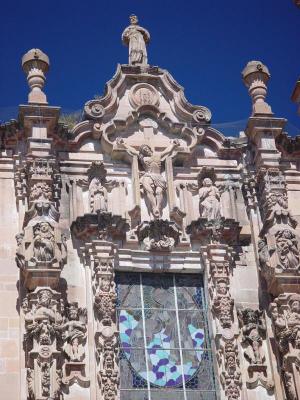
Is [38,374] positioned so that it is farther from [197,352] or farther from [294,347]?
[294,347]

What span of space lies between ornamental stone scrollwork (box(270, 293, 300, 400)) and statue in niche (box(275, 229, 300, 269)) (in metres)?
0.53

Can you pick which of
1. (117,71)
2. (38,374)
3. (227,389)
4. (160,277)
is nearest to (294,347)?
(227,389)

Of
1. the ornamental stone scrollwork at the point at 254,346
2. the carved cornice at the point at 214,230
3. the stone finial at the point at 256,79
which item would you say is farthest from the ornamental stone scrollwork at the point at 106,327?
the stone finial at the point at 256,79

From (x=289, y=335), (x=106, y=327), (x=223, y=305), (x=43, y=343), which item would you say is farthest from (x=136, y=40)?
(x=43, y=343)

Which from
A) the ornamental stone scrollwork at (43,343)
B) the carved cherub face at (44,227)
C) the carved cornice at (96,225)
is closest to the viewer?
the ornamental stone scrollwork at (43,343)

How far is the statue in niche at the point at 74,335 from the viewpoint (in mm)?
15836

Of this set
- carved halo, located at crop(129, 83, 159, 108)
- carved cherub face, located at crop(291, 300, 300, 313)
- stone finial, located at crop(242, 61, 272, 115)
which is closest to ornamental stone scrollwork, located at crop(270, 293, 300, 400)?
carved cherub face, located at crop(291, 300, 300, 313)

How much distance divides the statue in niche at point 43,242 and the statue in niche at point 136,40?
15.3 feet

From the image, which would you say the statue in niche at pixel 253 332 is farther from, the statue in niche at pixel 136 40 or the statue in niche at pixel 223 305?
the statue in niche at pixel 136 40

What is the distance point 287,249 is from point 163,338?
8.16ft

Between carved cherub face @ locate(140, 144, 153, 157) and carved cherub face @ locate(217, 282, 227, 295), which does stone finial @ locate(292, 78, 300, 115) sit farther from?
carved cherub face @ locate(217, 282, 227, 295)

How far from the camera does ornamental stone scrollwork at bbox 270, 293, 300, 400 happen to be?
52.1 ft

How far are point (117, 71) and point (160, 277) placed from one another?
4248 mm

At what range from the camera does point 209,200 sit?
17938 mm
